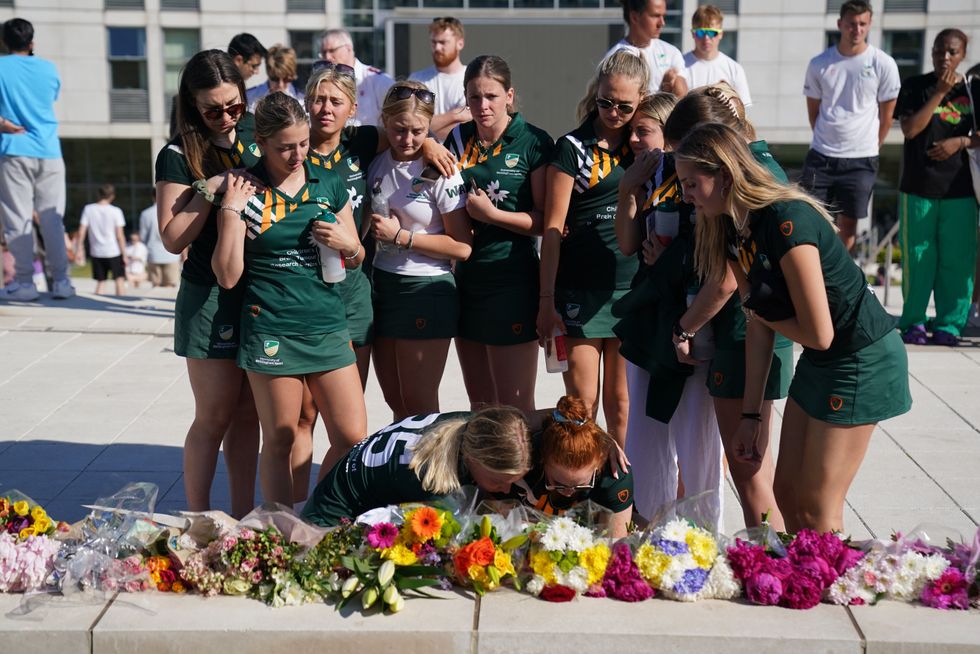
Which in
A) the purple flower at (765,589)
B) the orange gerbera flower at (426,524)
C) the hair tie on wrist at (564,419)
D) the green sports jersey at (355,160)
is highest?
the green sports jersey at (355,160)

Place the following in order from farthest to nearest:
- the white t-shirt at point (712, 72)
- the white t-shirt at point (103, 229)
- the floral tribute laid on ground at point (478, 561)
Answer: the white t-shirt at point (103, 229), the white t-shirt at point (712, 72), the floral tribute laid on ground at point (478, 561)

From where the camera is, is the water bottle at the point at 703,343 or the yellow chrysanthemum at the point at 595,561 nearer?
the yellow chrysanthemum at the point at 595,561

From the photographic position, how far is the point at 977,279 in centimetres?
859

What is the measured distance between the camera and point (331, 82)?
4.38 meters

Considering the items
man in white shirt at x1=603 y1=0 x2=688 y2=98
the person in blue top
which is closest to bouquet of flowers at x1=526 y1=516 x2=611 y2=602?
man in white shirt at x1=603 y1=0 x2=688 y2=98

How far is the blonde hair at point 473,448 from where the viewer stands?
11.6 ft

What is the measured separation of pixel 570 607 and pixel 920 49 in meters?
31.3

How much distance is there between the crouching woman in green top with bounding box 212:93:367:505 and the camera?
3973 mm

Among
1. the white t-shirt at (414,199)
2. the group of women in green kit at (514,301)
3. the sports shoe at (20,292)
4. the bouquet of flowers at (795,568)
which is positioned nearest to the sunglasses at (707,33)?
the group of women in green kit at (514,301)

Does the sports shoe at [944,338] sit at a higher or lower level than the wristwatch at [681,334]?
lower

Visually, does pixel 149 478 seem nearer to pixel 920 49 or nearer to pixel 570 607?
pixel 570 607

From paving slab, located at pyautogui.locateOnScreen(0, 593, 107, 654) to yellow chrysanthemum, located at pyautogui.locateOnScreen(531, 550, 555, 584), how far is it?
4.16ft

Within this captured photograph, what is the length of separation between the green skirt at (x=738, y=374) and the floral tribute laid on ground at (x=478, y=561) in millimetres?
559

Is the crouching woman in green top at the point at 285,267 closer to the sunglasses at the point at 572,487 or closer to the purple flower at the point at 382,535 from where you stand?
the purple flower at the point at 382,535
